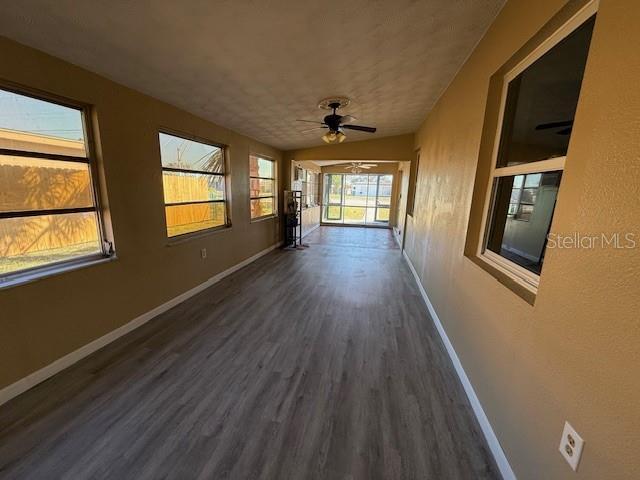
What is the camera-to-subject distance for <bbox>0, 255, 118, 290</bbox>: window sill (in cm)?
174

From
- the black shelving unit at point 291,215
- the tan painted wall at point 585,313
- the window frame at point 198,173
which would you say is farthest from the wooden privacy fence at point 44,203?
the black shelving unit at point 291,215

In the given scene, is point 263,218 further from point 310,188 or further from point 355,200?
point 355,200

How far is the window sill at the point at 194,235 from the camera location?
3088mm

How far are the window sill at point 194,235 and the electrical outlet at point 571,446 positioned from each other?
341cm

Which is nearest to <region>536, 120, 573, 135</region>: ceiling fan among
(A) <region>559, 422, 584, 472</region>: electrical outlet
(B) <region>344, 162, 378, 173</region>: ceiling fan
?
(A) <region>559, 422, 584, 472</region>: electrical outlet

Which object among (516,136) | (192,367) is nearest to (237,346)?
(192,367)

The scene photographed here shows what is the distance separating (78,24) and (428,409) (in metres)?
3.22

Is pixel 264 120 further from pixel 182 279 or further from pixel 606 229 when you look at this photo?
pixel 606 229

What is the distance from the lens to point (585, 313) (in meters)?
0.89

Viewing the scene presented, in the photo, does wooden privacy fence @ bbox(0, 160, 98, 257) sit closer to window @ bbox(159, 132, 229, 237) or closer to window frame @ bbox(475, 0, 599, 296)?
window @ bbox(159, 132, 229, 237)

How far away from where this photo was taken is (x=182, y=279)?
324 centimetres

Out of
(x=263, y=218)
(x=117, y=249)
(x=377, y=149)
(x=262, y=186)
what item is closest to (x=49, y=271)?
(x=117, y=249)

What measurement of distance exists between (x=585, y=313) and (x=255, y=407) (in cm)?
179

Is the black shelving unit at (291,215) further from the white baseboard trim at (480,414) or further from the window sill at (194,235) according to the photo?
the white baseboard trim at (480,414)
